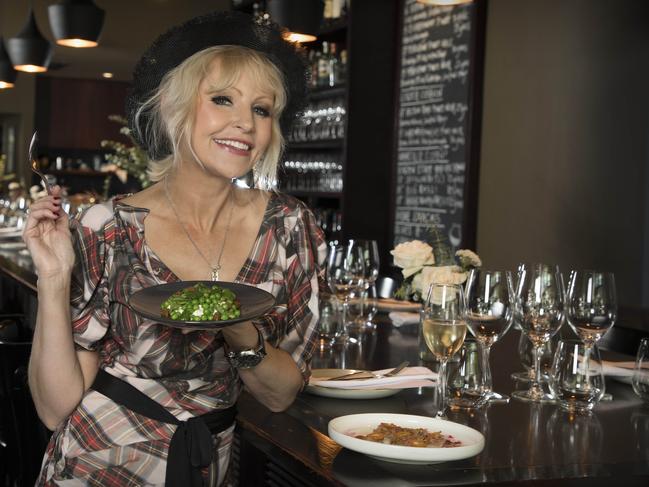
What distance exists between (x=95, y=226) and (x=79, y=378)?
294 mm

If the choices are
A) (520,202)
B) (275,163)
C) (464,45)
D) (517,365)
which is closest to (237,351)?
(275,163)

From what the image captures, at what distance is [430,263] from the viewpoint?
276 cm

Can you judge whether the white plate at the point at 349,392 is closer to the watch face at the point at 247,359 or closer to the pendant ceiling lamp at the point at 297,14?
the watch face at the point at 247,359

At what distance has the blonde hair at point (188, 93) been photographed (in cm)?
185

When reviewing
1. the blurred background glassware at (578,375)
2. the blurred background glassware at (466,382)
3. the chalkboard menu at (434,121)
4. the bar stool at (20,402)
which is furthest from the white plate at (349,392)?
the chalkboard menu at (434,121)

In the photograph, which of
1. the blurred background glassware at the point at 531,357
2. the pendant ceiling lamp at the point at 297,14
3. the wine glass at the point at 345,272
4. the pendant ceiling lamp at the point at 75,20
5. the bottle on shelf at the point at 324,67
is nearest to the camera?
the blurred background glassware at the point at 531,357

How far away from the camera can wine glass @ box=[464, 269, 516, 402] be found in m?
1.93

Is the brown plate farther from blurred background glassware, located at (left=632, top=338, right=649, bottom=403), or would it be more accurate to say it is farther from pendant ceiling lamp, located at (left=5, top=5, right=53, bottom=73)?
pendant ceiling lamp, located at (left=5, top=5, right=53, bottom=73)

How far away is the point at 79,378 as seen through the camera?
1719mm

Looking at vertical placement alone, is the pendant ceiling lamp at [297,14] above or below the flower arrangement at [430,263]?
above

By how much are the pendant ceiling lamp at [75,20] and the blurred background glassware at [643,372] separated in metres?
3.79

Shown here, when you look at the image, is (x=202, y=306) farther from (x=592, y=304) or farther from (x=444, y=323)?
(x=592, y=304)

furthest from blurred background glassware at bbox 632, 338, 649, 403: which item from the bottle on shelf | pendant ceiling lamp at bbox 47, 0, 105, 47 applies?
the bottle on shelf

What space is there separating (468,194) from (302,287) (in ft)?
11.8
